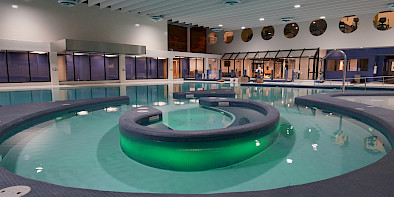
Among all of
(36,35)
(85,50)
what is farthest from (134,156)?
(36,35)

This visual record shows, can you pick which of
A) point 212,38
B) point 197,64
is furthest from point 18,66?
point 212,38

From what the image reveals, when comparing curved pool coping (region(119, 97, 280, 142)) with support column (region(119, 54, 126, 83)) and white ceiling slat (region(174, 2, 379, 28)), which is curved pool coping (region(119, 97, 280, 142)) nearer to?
white ceiling slat (region(174, 2, 379, 28))

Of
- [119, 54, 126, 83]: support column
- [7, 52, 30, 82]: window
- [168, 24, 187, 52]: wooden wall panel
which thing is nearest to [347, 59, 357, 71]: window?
[168, 24, 187, 52]: wooden wall panel

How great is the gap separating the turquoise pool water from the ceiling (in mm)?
10306

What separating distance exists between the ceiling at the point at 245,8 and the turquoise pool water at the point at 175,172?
33.8 feet

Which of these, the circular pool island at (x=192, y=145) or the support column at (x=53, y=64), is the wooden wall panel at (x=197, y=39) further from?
the circular pool island at (x=192, y=145)

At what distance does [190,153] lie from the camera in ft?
11.6

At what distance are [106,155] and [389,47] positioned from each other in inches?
862

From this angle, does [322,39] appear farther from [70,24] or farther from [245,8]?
[70,24]

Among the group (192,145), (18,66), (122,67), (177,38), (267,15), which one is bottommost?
(192,145)

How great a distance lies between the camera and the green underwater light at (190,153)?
135 inches

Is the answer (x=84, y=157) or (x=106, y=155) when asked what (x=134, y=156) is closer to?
(x=106, y=155)

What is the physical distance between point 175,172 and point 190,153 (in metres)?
0.47

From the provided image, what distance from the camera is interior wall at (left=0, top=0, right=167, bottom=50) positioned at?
14633 mm
